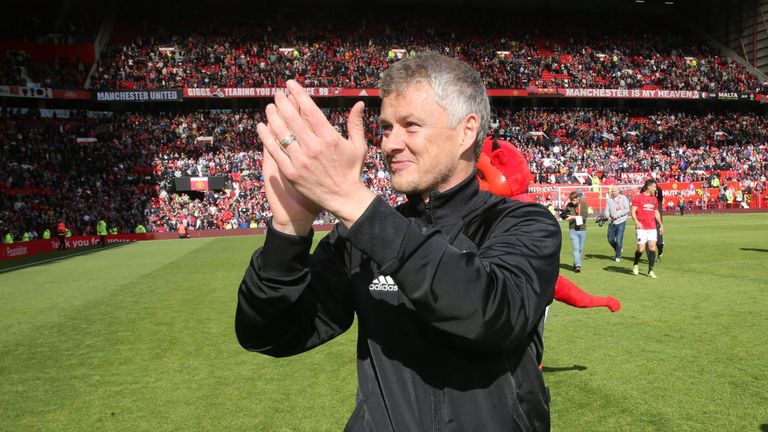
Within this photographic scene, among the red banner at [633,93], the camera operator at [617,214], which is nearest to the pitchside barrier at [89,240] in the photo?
the camera operator at [617,214]

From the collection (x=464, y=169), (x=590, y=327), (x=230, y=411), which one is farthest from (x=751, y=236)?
(x=464, y=169)

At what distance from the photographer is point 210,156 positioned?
39.5m

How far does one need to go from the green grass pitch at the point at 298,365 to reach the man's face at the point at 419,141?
3.58 meters

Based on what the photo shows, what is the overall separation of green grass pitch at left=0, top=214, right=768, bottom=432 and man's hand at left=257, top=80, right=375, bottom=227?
400 centimetres

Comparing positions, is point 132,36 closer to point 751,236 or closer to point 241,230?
point 241,230

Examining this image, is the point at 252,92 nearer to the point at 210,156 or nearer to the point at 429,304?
the point at 210,156

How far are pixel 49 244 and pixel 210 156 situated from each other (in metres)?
14.0

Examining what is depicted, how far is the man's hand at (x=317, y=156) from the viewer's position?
114 cm

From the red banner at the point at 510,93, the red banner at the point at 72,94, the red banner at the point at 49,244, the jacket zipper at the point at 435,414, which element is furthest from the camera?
the red banner at the point at 510,93

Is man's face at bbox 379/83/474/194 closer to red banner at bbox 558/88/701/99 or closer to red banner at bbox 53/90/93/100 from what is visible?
red banner at bbox 53/90/93/100

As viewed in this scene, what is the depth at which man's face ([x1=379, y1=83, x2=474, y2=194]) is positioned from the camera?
1.61 m

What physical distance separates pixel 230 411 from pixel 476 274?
4590mm

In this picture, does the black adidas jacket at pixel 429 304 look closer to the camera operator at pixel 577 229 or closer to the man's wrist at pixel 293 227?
the man's wrist at pixel 293 227

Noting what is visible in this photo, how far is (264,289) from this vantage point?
1518mm
